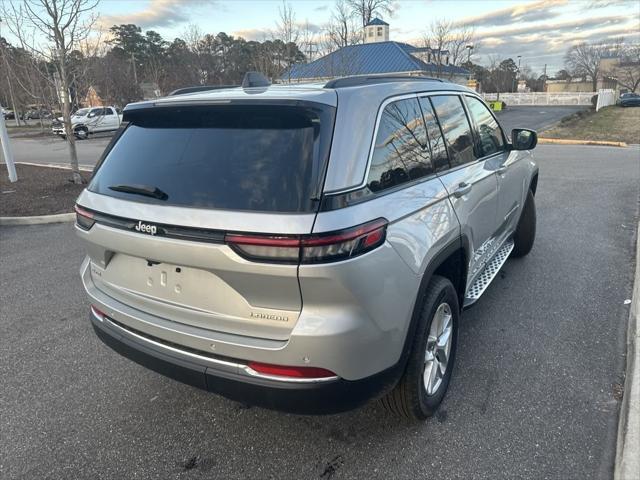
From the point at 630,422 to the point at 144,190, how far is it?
9.00 feet

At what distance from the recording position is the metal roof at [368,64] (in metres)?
19.9

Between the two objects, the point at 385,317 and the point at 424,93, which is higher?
the point at 424,93

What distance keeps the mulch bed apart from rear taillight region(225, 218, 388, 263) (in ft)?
22.6

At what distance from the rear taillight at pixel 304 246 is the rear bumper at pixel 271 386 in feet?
1.82

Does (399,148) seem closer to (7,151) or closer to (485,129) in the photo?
(485,129)

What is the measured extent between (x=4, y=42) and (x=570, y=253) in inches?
452

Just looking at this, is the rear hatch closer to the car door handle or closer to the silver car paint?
the silver car paint

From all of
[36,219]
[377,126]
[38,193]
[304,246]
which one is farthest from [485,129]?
[38,193]

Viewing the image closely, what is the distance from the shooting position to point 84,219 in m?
2.58

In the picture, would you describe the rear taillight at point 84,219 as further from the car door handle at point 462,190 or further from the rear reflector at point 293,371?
the car door handle at point 462,190

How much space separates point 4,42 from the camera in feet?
33.2

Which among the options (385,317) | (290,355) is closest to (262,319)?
(290,355)

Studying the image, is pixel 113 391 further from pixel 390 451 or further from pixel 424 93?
pixel 424 93

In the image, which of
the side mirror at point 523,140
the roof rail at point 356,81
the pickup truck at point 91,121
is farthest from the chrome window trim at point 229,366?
the pickup truck at point 91,121
